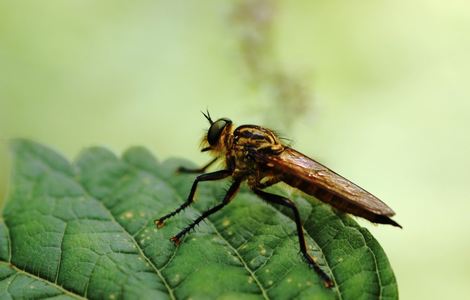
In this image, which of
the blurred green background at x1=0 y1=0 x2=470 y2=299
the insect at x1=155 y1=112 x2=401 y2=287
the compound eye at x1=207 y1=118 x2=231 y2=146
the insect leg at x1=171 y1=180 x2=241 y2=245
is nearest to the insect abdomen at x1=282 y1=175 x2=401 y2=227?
the insect at x1=155 y1=112 x2=401 y2=287

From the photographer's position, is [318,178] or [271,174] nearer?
[318,178]

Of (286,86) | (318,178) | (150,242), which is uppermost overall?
(286,86)

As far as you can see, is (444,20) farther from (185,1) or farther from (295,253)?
(295,253)

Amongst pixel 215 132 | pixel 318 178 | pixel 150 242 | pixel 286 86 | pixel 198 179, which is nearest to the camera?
pixel 150 242

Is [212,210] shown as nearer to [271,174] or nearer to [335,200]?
[271,174]

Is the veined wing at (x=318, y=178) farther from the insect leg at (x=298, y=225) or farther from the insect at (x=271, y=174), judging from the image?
the insect leg at (x=298, y=225)

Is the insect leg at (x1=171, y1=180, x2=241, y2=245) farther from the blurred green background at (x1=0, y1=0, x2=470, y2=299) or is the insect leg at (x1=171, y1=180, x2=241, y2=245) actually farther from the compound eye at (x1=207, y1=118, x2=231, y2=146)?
the blurred green background at (x1=0, y1=0, x2=470, y2=299)

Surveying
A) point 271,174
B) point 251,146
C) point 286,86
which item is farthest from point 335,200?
point 286,86
